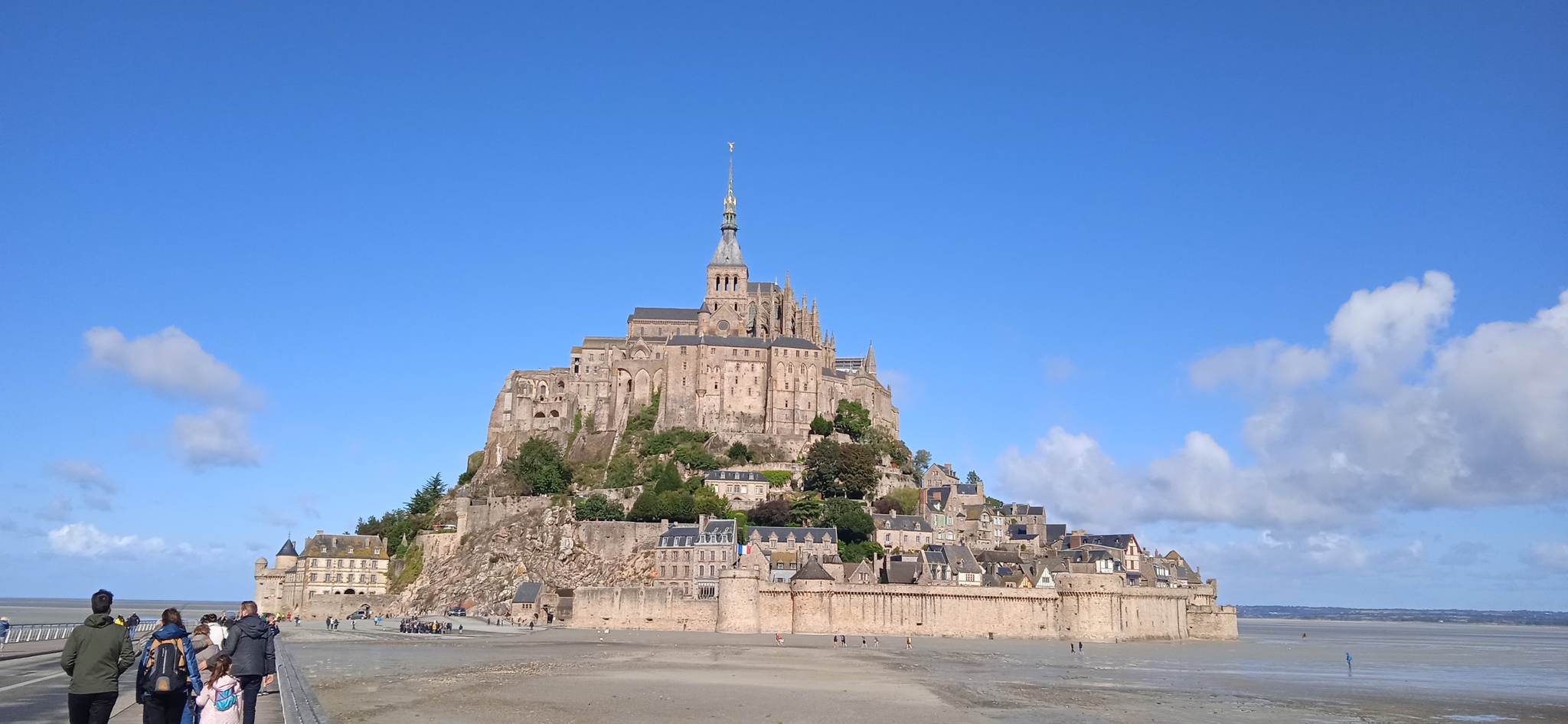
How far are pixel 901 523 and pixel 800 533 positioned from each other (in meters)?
8.86

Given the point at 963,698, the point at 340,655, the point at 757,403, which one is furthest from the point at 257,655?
the point at 757,403

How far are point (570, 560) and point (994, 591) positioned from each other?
26999mm

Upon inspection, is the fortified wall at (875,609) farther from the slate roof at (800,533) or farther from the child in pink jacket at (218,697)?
the child in pink jacket at (218,697)

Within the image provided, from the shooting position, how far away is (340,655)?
148 ft

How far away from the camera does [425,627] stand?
62438 mm

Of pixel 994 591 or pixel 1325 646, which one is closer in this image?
pixel 994 591

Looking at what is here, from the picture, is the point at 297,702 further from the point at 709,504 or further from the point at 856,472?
the point at 856,472

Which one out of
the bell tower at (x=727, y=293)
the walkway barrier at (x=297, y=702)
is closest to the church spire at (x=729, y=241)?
the bell tower at (x=727, y=293)

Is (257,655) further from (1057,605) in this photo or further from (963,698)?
(1057,605)

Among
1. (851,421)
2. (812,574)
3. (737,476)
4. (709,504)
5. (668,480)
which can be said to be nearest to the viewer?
(812,574)

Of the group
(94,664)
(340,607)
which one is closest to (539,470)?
(340,607)

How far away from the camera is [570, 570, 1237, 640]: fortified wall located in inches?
2596

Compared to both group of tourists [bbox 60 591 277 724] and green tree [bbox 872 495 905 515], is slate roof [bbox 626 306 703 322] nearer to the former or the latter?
green tree [bbox 872 495 905 515]

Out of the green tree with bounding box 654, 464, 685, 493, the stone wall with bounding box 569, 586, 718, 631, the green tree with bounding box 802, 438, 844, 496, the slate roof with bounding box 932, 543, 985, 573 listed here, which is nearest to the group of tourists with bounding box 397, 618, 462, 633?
the stone wall with bounding box 569, 586, 718, 631
